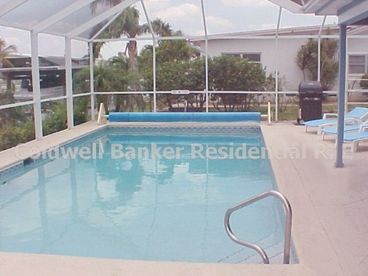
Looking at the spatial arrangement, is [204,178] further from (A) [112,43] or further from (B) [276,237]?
(A) [112,43]

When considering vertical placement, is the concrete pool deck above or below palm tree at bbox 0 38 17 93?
below

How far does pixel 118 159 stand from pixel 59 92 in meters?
3.64

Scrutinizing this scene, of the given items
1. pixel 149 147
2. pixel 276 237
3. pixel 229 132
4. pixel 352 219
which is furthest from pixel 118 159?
pixel 352 219

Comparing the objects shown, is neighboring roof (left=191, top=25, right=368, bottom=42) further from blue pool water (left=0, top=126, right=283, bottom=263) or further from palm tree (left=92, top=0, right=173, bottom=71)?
blue pool water (left=0, top=126, right=283, bottom=263)

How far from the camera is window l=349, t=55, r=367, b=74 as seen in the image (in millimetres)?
15852

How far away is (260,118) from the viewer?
45.6 feet

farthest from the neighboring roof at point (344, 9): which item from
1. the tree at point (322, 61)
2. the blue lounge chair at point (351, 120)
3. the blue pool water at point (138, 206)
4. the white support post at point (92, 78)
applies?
the white support post at point (92, 78)

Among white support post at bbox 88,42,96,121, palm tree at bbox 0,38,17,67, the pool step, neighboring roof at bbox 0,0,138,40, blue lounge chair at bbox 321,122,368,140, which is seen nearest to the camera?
the pool step

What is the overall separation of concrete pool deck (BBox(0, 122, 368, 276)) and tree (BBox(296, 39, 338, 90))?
305 inches

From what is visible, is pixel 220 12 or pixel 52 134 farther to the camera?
pixel 220 12

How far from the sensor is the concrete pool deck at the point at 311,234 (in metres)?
3.60

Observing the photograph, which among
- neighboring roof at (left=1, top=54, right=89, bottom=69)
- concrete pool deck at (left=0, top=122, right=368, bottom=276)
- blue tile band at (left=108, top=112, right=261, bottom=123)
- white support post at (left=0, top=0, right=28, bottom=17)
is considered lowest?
concrete pool deck at (left=0, top=122, right=368, bottom=276)

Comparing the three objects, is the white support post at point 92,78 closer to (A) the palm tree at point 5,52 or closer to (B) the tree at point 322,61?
(A) the palm tree at point 5,52

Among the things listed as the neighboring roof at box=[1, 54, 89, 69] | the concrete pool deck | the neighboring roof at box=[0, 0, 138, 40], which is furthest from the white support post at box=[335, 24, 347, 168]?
the neighboring roof at box=[1, 54, 89, 69]
